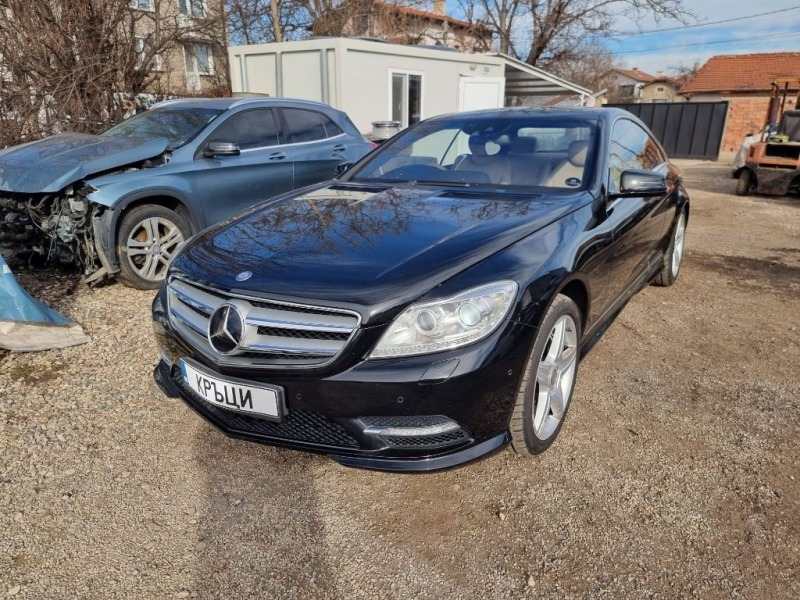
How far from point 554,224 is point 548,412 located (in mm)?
863

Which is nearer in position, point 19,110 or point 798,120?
point 19,110

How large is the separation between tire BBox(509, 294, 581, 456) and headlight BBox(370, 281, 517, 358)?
0.31 m

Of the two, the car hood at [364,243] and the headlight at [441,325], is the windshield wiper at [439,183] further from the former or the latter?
the headlight at [441,325]

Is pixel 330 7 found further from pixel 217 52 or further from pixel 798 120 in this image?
pixel 798 120

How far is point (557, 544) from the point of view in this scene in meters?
2.13

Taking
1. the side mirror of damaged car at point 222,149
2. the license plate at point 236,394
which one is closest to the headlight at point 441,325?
the license plate at point 236,394

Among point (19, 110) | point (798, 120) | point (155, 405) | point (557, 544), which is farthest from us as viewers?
point (798, 120)

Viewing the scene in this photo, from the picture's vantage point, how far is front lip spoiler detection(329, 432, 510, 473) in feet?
6.60

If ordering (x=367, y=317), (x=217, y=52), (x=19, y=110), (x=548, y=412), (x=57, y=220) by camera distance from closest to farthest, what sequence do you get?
(x=367, y=317), (x=548, y=412), (x=57, y=220), (x=19, y=110), (x=217, y=52)

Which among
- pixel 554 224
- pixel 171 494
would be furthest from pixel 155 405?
pixel 554 224

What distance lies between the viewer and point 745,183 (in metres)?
11.5

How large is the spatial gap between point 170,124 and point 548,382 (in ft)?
15.2

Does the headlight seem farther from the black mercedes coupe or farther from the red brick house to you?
the red brick house

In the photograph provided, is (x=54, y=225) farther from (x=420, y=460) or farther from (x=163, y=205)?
(x=420, y=460)
